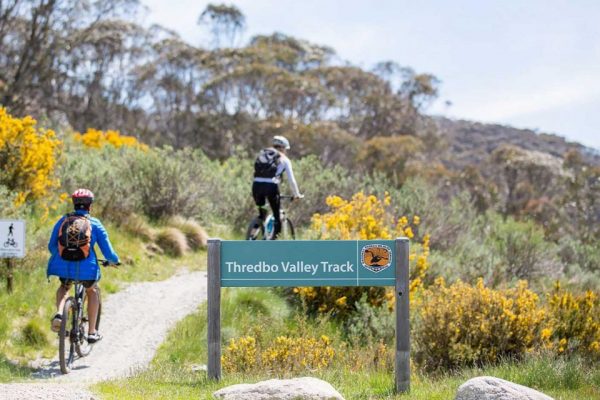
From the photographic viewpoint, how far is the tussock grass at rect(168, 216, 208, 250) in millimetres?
13656

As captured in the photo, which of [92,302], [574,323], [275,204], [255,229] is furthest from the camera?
[255,229]

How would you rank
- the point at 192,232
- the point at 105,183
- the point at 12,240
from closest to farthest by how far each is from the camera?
1. the point at 12,240
2. the point at 105,183
3. the point at 192,232

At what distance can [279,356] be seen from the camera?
779cm

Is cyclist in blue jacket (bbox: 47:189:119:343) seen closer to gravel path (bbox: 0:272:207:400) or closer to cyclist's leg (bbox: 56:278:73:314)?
cyclist's leg (bbox: 56:278:73:314)

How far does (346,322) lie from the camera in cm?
997

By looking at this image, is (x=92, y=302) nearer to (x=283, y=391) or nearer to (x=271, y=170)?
(x=283, y=391)

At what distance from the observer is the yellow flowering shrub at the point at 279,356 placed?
763cm

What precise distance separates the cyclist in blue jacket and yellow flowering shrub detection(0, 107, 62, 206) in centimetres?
420

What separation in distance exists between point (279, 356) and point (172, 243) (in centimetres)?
573

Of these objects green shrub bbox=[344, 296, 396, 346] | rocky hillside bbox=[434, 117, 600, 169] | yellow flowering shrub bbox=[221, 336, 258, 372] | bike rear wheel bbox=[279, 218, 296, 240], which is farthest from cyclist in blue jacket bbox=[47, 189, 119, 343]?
rocky hillside bbox=[434, 117, 600, 169]

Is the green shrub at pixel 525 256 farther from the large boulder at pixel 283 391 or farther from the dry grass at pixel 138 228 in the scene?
the large boulder at pixel 283 391

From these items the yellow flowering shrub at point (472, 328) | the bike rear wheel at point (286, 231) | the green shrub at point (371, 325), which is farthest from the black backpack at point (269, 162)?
the yellow flowering shrub at point (472, 328)

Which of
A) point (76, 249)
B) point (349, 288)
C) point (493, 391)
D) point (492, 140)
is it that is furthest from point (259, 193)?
point (492, 140)

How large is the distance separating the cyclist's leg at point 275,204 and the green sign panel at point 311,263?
13.2 ft
